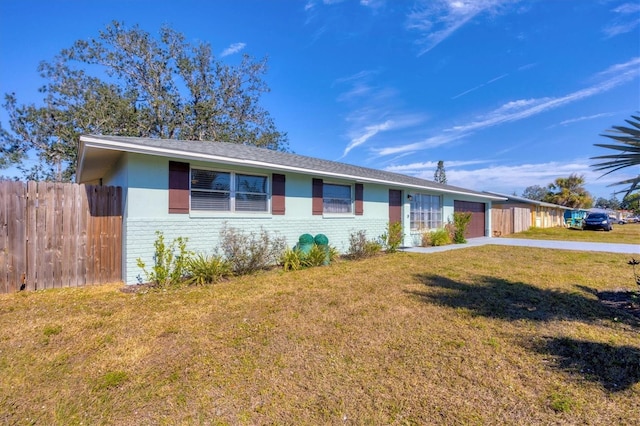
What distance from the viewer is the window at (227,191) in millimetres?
7348

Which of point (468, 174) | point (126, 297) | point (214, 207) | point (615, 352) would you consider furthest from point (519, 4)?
point (468, 174)

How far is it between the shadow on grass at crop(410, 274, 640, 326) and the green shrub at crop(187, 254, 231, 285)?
439cm

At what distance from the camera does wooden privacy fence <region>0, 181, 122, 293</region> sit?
5.77 metres

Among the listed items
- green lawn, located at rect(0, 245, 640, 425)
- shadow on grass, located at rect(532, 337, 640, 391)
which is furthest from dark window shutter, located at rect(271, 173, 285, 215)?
shadow on grass, located at rect(532, 337, 640, 391)

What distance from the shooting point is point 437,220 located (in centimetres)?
1537

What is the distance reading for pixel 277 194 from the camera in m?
8.69

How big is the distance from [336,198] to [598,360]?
8.25 m

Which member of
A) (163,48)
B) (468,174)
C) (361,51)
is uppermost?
(163,48)

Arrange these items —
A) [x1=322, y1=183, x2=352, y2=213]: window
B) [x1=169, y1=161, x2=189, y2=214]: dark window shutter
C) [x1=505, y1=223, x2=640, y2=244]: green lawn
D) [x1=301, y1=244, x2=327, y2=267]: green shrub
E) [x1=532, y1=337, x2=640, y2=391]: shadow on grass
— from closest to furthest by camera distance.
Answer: [x1=532, y1=337, x2=640, y2=391]: shadow on grass, [x1=169, y1=161, x2=189, y2=214]: dark window shutter, [x1=301, y1=244, x2=327, y2=267]: green shrub, [x1=322, y1=183, x2=352, y2=213]: window, [x1=505, y1=223, x2=640, y2=244]: green lawn

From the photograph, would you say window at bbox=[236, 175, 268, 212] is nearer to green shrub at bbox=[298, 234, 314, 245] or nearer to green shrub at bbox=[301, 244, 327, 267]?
green shrub at bbox=[298, 234, 314, 245]

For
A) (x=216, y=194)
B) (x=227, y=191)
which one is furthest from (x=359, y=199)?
(x=216, y=194)

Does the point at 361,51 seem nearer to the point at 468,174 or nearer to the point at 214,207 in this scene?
the point at 214,207

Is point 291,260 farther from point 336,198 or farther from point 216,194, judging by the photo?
point 336,198

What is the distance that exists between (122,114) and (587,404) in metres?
23.7
